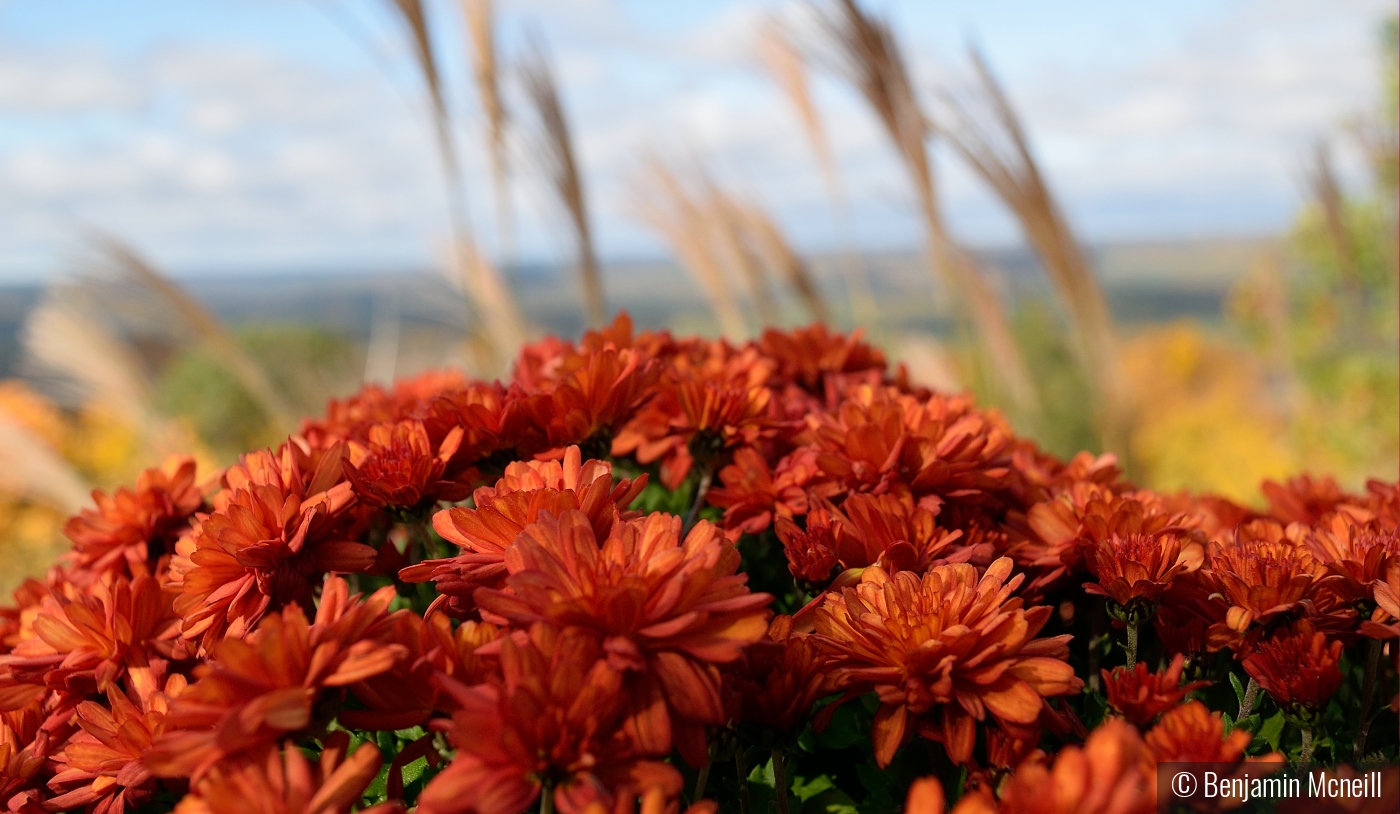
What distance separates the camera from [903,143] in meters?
2.96

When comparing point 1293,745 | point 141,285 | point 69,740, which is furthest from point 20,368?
point 1293,745

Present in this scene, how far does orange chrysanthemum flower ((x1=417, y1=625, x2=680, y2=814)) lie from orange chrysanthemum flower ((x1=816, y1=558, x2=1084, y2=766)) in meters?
0.20

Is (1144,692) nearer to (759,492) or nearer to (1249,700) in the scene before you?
(1249,700)

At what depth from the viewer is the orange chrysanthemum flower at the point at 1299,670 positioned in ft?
2.83

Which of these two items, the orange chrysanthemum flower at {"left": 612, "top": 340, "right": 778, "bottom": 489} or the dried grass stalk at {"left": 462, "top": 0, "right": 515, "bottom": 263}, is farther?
the dried grass stalk at {"left": 462, "top": 0, "right": 515, "bottom": 263}

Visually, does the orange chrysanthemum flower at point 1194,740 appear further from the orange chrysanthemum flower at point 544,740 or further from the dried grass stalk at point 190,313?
the dried grass stalk at point 190,313

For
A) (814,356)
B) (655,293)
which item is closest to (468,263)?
(814,356)

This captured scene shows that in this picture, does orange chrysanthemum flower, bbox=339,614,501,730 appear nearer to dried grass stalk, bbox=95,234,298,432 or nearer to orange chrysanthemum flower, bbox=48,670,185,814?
orange chrysanthemum flower, bbox=48,670,185,814

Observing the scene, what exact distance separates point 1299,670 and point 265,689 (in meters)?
0.84

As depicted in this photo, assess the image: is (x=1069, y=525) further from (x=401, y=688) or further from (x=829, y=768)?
(x=401, y=688)

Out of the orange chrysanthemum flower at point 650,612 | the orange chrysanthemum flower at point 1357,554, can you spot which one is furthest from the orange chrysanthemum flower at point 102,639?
the orange chrysanthemum flower at point 1357,554

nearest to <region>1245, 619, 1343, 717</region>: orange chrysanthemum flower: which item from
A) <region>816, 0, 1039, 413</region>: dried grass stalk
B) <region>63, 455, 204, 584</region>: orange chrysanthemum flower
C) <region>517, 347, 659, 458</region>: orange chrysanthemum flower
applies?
<region>517, 347, 659, 458</region>: orange chrysanthemum flower

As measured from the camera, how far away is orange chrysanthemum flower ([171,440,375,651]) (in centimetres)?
86

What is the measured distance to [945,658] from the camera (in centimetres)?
77
